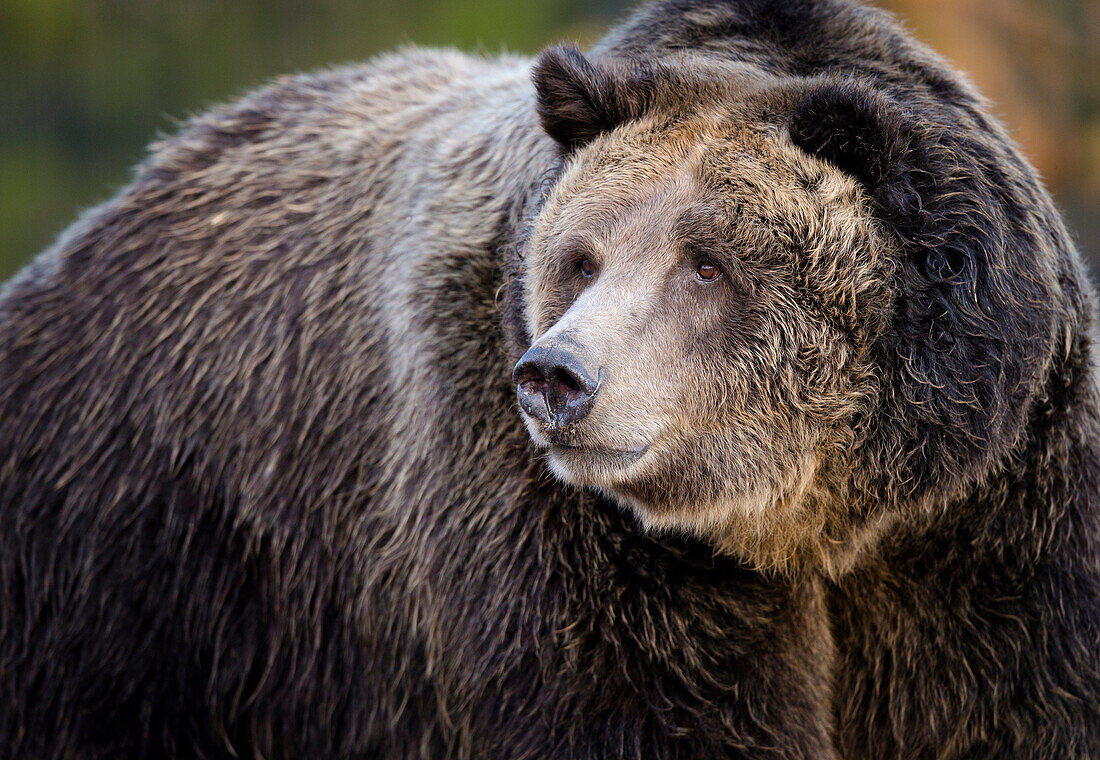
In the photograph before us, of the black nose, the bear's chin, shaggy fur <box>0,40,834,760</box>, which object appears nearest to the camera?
the black nose

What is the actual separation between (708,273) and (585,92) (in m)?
0.69

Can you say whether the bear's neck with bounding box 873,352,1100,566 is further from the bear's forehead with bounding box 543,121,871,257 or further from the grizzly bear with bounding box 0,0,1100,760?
the bear's forehead with bounding box 543,121,871,257

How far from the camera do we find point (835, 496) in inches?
154

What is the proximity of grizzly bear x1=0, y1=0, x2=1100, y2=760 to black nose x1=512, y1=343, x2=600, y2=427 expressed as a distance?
0.01 metres

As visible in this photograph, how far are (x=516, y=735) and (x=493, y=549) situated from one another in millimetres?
590

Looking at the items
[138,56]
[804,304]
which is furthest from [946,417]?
[138,56]

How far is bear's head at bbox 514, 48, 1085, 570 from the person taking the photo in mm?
3666

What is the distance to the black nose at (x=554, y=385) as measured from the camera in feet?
10.9

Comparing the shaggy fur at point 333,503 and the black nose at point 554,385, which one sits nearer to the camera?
the black nose at point 554,385

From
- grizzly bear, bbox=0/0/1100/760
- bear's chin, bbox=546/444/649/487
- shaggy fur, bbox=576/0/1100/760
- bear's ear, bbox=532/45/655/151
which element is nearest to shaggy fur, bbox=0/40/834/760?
grizzly bear, bbox=0/0/1100/760

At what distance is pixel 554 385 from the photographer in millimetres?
3408

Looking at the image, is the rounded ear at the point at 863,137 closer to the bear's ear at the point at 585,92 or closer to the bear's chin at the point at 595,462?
the bear's ear at the point at 585,92

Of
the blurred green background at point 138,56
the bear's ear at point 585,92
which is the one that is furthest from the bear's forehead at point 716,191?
the blurred green background at point 138,56

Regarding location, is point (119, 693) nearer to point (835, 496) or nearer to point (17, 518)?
point (17, 518)
